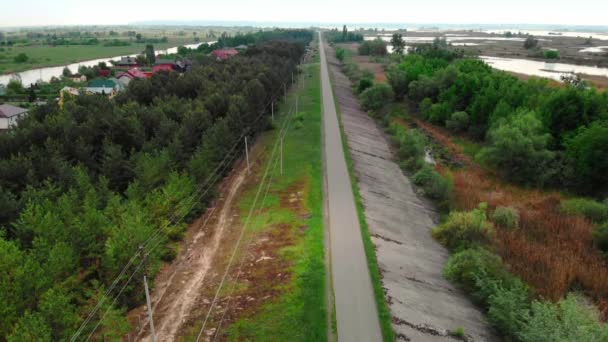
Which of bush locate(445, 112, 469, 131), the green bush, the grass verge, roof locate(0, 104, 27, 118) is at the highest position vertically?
roof locate(0, 104, 27, 118)

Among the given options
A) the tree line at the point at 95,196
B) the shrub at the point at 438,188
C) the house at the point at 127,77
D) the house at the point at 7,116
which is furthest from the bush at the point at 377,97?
the house at the point at 7,116

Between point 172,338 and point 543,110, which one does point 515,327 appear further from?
point 543,110

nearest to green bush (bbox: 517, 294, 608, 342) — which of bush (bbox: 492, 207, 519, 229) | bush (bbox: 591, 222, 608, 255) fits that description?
bush (bbox: 591, 222, 608, 255)

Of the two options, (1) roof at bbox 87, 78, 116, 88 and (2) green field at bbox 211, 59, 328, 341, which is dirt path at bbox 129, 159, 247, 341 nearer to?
(2) green field at bbox 211, 59, 328, 341

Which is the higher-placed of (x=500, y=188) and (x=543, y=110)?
(x=543, y=110)

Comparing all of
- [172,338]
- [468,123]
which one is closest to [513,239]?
[172,338]
